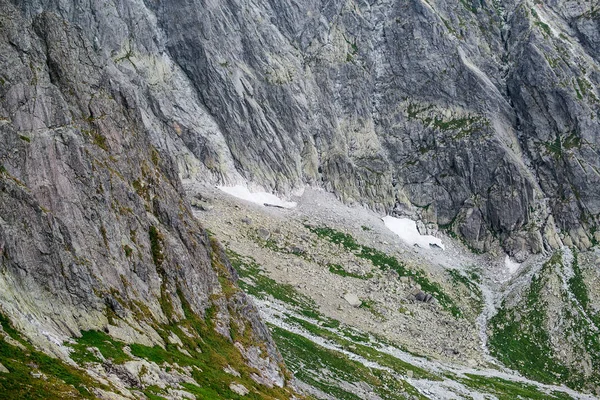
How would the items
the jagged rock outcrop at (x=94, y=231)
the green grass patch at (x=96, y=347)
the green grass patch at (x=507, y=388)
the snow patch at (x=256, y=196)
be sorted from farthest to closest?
1. the snow patch at (x=256, y=196)
2. the green grass patch at (x=507, y=388)
3. the jagged rock outcrop at (x=94, y=231)
4. the green grass patch at (x=96, y=347)

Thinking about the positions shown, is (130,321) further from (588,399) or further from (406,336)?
(588,399)

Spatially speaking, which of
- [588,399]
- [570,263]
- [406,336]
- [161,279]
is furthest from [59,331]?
[570,263]

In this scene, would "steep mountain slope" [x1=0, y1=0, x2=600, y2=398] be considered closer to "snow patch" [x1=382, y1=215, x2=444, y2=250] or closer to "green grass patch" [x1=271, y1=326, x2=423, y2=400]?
"green grass patch" [x1=271, y1=326, x2=423, y2=400]

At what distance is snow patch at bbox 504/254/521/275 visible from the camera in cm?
12403

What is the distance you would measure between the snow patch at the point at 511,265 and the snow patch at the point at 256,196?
167 feet

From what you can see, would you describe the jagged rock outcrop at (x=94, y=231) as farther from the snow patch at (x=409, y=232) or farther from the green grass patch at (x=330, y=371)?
the snow patch at (x=409, y=232)

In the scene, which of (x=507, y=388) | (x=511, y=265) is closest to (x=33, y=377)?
(x=507, y=388)

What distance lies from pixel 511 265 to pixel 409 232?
24.3 meters

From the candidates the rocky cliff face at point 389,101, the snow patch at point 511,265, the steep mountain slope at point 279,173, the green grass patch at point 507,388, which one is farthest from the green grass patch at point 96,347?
the snow patch at point 511,265

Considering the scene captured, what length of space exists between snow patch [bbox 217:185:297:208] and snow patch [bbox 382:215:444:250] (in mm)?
25782

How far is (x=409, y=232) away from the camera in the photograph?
130625 mm

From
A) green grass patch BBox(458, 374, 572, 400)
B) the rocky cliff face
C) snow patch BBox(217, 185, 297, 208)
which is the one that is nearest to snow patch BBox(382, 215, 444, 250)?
the rocky cliff face

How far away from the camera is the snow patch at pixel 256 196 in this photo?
11738cm

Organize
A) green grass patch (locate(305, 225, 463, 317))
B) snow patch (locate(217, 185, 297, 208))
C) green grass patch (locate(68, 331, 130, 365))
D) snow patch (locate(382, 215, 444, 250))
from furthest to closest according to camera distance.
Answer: snow patch (locate(382, 215, 444, 250)), snow patch (locate(217, 185, 297, 208)), green grass patch (locate(305, 225, 463, 317)), green grass patch (locate(68, 331, 130, 365))
